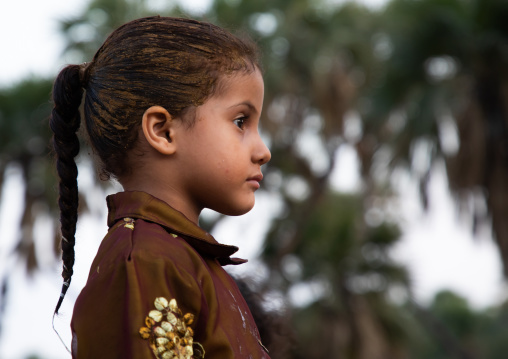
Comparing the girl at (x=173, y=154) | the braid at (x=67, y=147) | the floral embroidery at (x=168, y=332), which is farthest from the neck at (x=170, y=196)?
the floral embroidery at (x=168, y=332)

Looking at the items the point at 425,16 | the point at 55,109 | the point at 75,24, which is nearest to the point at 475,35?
the point at 425,16

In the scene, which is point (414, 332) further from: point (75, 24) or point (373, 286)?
point (75, 24)

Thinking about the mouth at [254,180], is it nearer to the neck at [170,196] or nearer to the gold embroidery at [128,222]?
the neck at [170,196]

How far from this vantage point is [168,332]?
1425mm

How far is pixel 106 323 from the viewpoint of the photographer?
4.70 feet

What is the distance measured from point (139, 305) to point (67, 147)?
0.58m

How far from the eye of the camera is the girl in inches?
59.7

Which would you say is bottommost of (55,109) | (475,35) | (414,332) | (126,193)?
(126,193)

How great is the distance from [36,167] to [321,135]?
6.03 meters

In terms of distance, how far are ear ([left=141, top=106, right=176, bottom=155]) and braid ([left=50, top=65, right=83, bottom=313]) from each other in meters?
0.27

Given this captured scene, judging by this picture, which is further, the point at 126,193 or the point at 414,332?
the point at 414,332

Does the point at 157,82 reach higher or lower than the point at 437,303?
lower

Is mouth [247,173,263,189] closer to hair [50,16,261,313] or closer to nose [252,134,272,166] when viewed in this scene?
nose [252,134,272,166]

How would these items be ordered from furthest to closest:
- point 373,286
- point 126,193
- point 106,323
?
point 373,286, point 126,193, point 106,323
